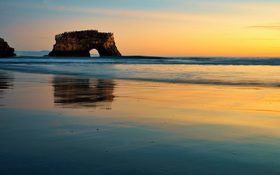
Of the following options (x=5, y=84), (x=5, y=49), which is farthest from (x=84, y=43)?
(x=5, y=84)

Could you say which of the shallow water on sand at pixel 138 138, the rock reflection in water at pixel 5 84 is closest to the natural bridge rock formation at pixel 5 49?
the rock reflection in water at pixel 5 84

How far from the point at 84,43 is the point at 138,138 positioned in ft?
257

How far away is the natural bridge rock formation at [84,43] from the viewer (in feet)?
264

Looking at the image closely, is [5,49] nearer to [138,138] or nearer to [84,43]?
[84,43]

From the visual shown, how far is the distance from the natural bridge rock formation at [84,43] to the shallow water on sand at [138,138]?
73558 millimetres

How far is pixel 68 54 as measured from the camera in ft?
263

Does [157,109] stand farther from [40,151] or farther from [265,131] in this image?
[40,151]

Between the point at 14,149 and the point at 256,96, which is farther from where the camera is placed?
the point at 256,96

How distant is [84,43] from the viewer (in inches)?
3209

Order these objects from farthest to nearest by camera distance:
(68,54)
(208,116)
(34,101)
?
(68,54) → (34,101) → (208,116)

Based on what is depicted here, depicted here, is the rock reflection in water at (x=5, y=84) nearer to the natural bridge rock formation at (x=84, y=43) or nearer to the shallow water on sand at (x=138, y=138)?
the shallow water on sand at (x=138, y=138)

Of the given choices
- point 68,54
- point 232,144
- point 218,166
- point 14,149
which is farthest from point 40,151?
point 68,54

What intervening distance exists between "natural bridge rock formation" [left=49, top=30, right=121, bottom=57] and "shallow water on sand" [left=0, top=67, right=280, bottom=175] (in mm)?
73558

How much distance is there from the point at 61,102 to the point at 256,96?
15.8 ft
